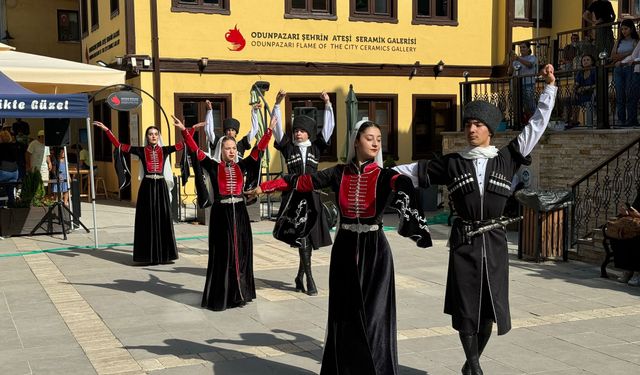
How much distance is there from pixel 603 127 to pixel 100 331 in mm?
9187

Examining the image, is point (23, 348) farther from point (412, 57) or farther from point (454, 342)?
point (412, 57)

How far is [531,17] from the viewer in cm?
2136

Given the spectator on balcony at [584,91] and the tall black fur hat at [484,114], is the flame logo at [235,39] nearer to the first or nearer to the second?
the spectator on balcony at [584,91]

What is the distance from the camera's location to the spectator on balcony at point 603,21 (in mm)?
13711

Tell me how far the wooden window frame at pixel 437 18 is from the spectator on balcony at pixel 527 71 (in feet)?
13.1

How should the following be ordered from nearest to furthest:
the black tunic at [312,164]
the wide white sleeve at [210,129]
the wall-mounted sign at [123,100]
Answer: the black tunic at [312,164], the wide white sleeve at [210,129], the wall-mounted sign at [123,100]

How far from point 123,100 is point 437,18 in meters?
10.5

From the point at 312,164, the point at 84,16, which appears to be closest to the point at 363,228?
the point at 312,164

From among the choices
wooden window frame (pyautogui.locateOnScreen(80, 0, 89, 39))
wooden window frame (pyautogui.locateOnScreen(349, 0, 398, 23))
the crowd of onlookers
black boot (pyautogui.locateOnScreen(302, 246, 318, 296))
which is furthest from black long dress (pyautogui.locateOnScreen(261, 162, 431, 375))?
wooden window frame (pyautogui.locateOnScreen(80, 0, 89, 39))

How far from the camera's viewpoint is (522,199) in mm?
10602

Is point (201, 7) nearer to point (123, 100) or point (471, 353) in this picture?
point (123, 100)

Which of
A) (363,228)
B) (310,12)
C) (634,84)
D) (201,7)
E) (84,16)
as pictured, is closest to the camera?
(363,228)

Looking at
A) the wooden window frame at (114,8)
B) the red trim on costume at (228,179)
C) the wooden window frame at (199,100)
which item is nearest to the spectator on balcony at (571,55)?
the wooden window frame at (199,100)

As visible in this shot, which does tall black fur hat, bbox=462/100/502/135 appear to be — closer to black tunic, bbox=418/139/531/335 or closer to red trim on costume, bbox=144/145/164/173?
black tunic, bbox=418/139/531/335
